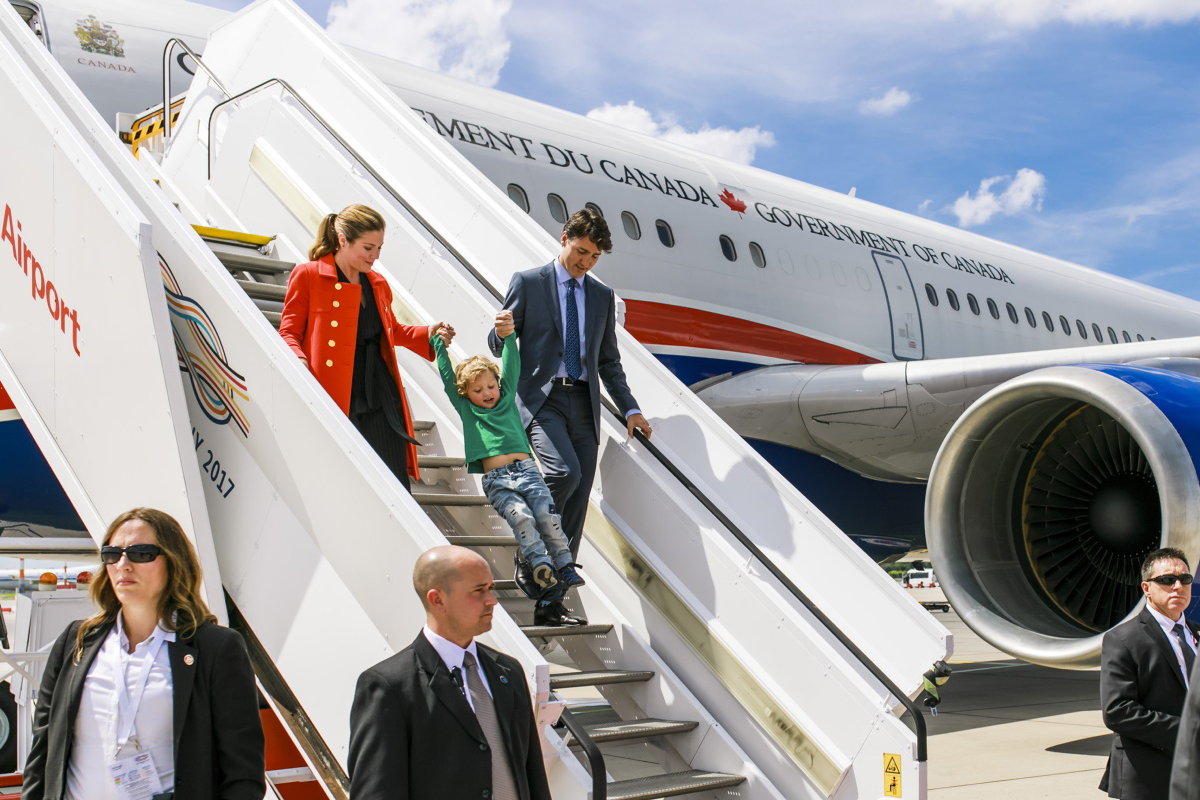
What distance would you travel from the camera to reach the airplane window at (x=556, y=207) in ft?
24.1

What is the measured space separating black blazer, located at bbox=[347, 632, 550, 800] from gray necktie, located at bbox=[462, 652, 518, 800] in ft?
0.04

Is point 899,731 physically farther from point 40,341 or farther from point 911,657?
point 40,341

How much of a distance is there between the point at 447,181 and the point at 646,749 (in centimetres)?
247

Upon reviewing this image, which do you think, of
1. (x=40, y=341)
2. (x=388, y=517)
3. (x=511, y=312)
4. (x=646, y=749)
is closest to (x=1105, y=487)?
(x=646, y=749)

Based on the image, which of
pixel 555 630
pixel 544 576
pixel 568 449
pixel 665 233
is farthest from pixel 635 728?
pixel 665 233

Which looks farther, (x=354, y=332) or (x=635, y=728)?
(x=354, y=332)

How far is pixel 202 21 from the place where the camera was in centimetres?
725

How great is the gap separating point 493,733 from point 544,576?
1.36 m

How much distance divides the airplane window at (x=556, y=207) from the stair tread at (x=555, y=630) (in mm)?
3981

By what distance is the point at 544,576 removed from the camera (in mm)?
3488

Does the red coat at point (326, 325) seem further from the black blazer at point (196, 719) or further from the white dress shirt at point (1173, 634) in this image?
the white dress shirt at point (1173, 634)

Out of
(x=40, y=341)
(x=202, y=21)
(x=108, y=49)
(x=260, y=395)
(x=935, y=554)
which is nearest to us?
A: (x=260, y=395)

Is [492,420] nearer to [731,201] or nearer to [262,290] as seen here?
[262,290]

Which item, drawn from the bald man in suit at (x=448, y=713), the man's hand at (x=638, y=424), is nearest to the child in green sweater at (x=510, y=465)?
the man's hand at (x=638, y=424)
